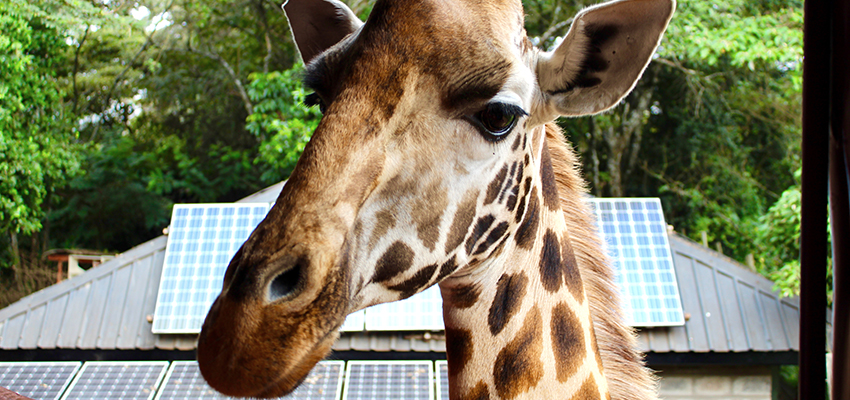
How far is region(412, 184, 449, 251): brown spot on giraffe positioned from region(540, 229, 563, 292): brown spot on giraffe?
37 cm

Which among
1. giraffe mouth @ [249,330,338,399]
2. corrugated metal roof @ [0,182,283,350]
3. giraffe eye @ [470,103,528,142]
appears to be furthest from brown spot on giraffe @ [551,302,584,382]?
corrugated metal roof @ [0,182,283,350]

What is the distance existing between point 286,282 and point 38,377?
4553 mm

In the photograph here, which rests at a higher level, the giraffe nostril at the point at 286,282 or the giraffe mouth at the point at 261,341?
the giraffe nostril at the point at 286,282

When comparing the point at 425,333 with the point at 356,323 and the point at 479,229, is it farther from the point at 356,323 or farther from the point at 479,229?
the point at 479,229

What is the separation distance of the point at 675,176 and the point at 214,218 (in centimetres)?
1008

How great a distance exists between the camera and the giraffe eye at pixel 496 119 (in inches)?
40.3

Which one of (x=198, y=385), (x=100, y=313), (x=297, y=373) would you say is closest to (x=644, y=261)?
(x=198, y=385)

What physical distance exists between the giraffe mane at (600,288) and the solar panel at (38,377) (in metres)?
4.02

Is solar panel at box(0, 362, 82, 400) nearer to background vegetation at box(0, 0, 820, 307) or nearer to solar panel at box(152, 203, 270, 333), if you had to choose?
solar panel at box(152, 203, 270, 333)

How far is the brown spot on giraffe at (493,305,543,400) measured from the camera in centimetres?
119

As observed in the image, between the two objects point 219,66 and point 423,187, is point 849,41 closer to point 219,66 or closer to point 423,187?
point 423,187

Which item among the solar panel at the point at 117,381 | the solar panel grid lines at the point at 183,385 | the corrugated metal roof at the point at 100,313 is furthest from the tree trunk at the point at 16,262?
the solar panel grid lines at the point at 183,385

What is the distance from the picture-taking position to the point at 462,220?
1.07m

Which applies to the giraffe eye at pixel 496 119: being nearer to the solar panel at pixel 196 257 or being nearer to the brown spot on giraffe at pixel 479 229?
the brown spot on giraffe at pixel 479 229
